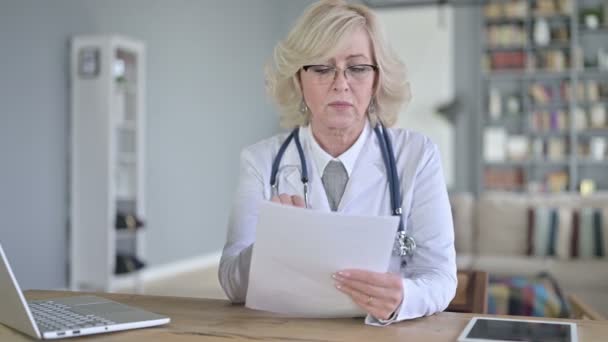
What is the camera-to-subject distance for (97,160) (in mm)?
5262

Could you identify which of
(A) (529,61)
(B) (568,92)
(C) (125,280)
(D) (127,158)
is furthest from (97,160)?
(B) (568,92)

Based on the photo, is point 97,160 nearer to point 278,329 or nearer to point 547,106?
point 278,329

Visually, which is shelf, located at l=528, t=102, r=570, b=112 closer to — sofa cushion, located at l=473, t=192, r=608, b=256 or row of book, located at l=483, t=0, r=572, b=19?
row of book, located at l=483, t=0, r=572, b=19

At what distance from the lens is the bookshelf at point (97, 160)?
523cm

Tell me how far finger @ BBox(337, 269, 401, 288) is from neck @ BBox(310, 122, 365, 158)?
49cm

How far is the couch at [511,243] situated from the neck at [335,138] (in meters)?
3.06

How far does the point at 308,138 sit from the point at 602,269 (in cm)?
344

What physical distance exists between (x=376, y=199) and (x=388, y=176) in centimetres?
6

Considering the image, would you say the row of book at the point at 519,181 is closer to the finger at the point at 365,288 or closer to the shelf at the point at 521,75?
the shelf at the point at 521,75

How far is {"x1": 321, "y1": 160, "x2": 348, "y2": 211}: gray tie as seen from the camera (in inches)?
66.7

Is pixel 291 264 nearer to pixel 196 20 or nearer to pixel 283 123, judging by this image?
pixel 283 123

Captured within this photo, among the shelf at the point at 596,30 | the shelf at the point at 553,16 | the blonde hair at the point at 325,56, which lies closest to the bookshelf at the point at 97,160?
the blonde hair at the point at 325,56

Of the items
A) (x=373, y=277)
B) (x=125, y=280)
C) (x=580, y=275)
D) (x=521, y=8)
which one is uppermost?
(x=521, y=8)

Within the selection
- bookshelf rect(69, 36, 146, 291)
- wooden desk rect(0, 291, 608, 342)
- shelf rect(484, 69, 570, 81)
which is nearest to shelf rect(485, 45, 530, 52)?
shelf rect(484, 69, 570, 81)
